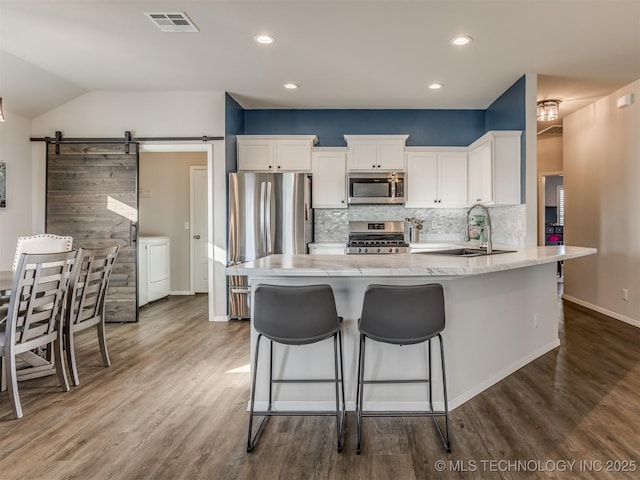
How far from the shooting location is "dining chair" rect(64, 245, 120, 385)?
2756mm

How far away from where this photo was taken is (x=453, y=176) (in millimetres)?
5059

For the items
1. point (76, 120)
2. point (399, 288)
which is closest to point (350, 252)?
point (399, 288)

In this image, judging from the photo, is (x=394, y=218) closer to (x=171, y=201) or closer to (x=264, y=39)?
(x=264, y=39)

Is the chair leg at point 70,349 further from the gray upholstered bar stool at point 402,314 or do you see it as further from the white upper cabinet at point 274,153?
the white upper cabinet at point 274,153

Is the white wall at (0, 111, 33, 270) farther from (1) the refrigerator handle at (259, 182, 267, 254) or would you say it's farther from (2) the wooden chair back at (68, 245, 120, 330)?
(1) the refrigerator handle at (259, 182, 267, 254)

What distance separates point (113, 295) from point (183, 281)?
5.98ft

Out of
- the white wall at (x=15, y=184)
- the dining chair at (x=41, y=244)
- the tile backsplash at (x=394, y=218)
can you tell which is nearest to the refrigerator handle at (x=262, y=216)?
the tile backsplash at (x=394, y=218)

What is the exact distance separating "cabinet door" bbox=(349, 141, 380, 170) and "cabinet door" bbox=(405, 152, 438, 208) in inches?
19.2

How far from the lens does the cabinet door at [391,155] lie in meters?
4.98

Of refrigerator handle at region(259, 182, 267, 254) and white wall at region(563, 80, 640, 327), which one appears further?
refrigerator handle at region(259, 182, 267, 254)

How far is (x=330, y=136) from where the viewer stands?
5.26m

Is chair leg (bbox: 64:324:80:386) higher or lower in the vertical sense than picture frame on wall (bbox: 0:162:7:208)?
lower

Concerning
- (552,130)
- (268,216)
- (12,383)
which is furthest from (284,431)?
(552,130)

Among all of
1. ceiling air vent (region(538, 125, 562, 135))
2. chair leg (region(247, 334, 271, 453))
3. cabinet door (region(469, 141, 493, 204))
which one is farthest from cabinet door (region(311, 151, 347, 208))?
ceiling air vent (region(538, 125, 562, 135))
